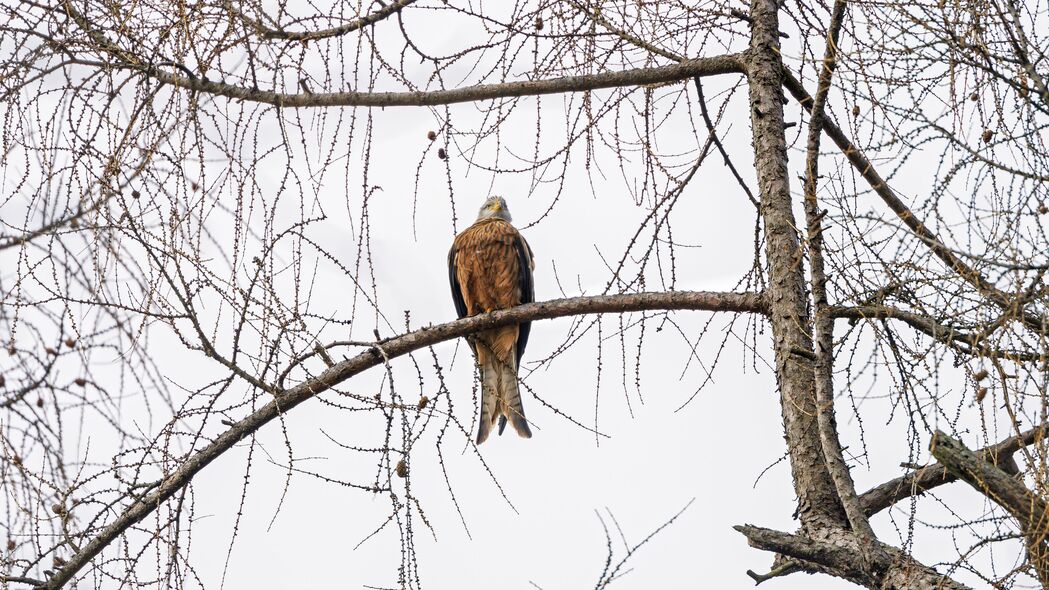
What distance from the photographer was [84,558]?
2.98 meters

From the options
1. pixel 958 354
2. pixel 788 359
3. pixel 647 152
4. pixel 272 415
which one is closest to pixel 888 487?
pixel 788 359

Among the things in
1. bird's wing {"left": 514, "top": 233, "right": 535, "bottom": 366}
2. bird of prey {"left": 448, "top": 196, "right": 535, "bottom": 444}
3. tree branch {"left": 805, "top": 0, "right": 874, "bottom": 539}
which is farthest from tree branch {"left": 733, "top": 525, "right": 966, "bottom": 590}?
bird's wing {"left": 514, "top": 233, "right": 535, "bottom": 366}

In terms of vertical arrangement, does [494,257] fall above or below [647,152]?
above

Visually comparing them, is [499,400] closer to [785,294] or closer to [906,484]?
[785,294]

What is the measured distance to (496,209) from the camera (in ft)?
18.4

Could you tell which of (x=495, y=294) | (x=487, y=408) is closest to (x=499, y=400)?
(x=487, y=408)

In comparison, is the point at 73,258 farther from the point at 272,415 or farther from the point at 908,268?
the point at 908,268

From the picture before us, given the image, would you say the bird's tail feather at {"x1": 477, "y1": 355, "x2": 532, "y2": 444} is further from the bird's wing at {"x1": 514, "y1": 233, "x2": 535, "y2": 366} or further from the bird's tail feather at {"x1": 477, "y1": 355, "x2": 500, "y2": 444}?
the bird's wing at {"x1": 514, "y1": 233, "x2": 535, "y2": 366}

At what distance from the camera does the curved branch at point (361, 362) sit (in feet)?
9.79

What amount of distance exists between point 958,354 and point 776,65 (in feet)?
4.21

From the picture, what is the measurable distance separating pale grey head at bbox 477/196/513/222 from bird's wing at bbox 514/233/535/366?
2.42 ft

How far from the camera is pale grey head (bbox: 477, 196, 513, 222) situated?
18.3 feet

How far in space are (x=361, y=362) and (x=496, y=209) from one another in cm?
249

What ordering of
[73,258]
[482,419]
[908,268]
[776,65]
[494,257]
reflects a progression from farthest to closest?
1. [494,257]
2. [482,419]
3. [776,65]
4. [73,258]
5. [908,268]
